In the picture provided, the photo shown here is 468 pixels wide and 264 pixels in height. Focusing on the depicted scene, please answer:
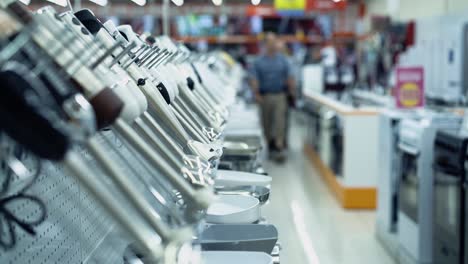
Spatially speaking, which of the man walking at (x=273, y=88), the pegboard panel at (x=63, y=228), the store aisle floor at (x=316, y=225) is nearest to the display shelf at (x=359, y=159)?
the store aisle floor at (x=316, y=225)

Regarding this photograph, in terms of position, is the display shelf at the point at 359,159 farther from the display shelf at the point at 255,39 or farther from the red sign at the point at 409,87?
the display shelf at the point at 255,39

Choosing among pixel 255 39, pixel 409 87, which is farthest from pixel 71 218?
pixel 255 39

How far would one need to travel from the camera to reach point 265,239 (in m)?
2.25

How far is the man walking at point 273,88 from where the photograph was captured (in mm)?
10133

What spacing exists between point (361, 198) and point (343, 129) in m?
0.84

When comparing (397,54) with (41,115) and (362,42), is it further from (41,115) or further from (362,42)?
(41,115)

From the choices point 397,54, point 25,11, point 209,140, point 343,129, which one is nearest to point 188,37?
point 397,54

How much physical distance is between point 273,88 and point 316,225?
415 cm

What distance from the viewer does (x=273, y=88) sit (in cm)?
Answer: 1023

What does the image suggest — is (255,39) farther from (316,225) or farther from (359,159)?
(316,225)

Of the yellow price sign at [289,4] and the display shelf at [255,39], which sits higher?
the yellow price sign at [289,4]

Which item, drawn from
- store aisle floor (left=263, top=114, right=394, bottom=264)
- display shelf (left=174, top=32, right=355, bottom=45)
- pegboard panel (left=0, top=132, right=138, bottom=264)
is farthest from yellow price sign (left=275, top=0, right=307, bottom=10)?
pegboard panel (left=0, top=132, right=138, bottom=264)

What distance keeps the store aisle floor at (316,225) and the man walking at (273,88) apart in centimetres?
123

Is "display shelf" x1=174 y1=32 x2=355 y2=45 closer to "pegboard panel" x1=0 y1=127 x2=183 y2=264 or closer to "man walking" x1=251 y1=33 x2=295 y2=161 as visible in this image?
"man walking" x1=251 y1=33 x2=295 y2=161
